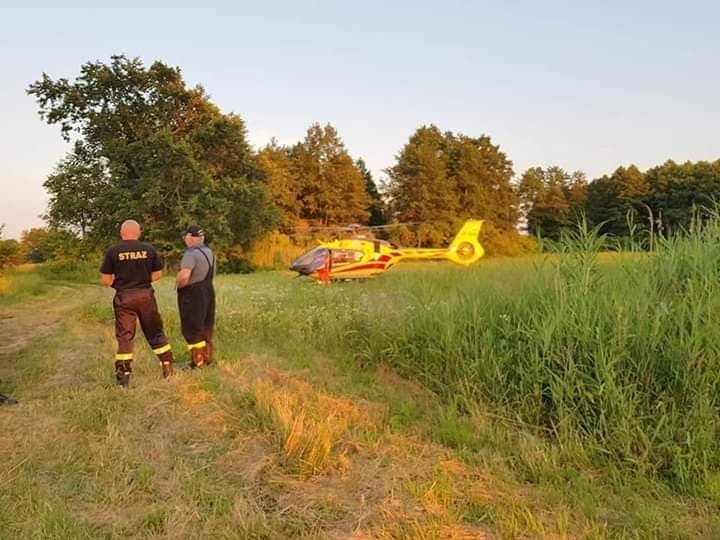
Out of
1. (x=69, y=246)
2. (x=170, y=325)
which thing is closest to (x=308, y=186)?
(x=69, y=246)

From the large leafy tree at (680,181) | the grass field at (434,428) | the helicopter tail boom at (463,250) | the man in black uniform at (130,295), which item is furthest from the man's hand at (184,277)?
the large leafy tree at (680,181)

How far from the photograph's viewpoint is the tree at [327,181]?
43.9 meters

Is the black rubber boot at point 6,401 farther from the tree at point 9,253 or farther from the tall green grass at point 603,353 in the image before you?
the tree at point 9,253

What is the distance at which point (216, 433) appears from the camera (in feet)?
15.0

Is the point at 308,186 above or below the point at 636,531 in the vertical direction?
above

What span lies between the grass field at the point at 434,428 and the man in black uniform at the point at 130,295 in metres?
0.32

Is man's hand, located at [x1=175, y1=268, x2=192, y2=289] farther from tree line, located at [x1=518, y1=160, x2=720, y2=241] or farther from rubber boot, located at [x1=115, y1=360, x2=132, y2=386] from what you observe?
tree line, located at [x1=518, y1=160, x2=720, y2=241]

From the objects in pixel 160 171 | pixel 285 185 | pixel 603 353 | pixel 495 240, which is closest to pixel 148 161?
pixel 160 171

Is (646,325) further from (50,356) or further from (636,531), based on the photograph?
(50,356)

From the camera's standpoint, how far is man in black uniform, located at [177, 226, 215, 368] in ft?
22.5

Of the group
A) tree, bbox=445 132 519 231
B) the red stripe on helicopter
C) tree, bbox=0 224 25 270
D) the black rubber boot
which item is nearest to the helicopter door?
the red stripe on helicopter

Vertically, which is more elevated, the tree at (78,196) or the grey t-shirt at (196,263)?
the tree at (78,196)

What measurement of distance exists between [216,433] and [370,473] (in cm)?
142

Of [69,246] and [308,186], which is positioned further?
[308,186]
